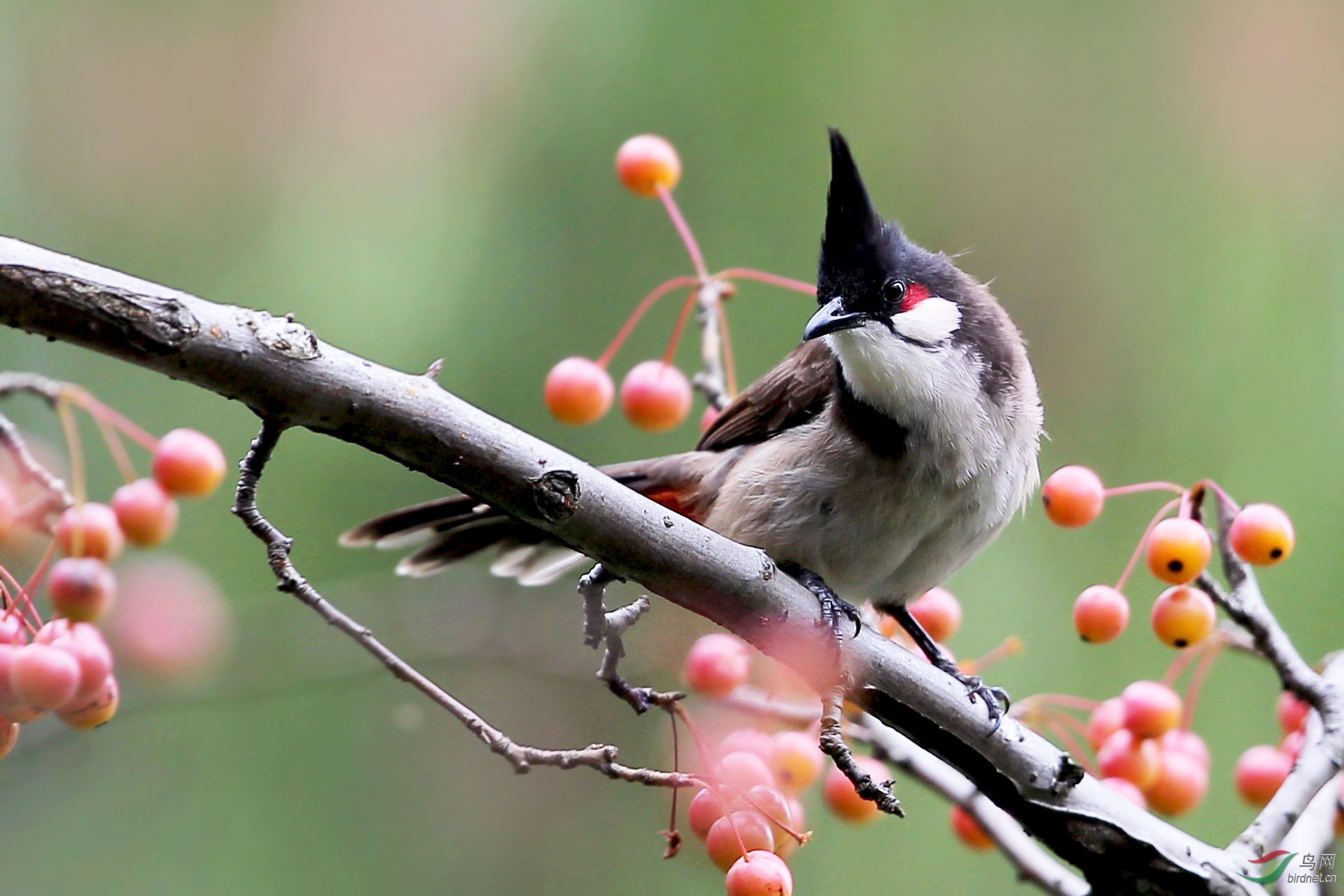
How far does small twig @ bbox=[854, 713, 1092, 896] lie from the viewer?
7.33ft

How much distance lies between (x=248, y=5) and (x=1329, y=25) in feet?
11.8

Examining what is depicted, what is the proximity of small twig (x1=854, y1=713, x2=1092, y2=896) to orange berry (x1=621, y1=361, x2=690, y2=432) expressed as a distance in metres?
0.66

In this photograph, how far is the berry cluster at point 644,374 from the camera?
2.39 meters

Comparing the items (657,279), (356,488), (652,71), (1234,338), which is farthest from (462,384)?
(1234,338)

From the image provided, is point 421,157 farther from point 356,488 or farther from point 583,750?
point 583,750

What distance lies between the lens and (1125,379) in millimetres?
4477

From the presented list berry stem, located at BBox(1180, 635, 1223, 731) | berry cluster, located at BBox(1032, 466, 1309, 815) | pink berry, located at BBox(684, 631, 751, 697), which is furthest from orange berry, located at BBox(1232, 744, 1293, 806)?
pink berry, located at BBox(684, 631, 751, 697)

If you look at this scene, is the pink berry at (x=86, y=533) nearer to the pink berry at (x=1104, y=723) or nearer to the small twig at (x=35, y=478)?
the small twig at (x=35, y=478)

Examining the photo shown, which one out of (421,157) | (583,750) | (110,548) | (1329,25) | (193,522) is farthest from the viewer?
(1329,25)

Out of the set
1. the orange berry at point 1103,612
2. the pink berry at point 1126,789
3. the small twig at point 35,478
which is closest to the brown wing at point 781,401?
the orange berry at point 1103,612

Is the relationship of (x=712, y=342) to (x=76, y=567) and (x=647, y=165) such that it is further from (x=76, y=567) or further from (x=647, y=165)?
(x=76, y=567)

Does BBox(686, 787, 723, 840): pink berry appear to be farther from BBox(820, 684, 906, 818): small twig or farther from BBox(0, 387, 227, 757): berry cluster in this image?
BBox(0, 387, 227, 757): berry cluster

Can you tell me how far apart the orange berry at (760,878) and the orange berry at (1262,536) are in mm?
988

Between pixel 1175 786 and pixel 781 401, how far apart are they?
1063 millimetres
